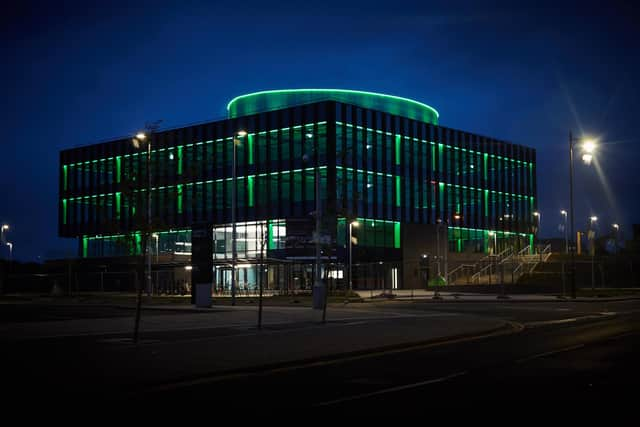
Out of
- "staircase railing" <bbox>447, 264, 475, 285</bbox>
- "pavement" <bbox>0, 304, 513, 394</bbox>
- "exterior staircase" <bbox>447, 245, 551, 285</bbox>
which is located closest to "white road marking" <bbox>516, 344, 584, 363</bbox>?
"pavement" <bbox>0, 304, 513, 394</bbox>

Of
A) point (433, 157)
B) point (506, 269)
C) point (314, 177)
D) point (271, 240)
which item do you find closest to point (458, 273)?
point (506, 269)

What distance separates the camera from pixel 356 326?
22984mm

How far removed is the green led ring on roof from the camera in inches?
2950

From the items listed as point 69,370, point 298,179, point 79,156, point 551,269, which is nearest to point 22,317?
point 69,370

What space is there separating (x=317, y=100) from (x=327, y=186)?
1274cm

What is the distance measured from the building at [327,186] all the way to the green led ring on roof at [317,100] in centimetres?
13

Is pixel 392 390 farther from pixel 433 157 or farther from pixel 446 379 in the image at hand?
pixel 433 157

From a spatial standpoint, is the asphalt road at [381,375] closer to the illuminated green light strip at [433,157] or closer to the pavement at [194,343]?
the pavement at [194,343]

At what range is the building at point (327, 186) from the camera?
6619 cm

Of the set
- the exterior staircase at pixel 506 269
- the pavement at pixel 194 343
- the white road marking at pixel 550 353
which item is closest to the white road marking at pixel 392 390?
the white road marking at pixel 550 353

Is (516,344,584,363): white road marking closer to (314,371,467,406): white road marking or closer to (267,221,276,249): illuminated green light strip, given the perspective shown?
(314,371,467,406): white road marking

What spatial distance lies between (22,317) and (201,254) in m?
9.87

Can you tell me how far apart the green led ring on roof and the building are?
0.13m

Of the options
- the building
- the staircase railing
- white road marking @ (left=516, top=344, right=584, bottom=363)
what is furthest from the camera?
the staircase railing
